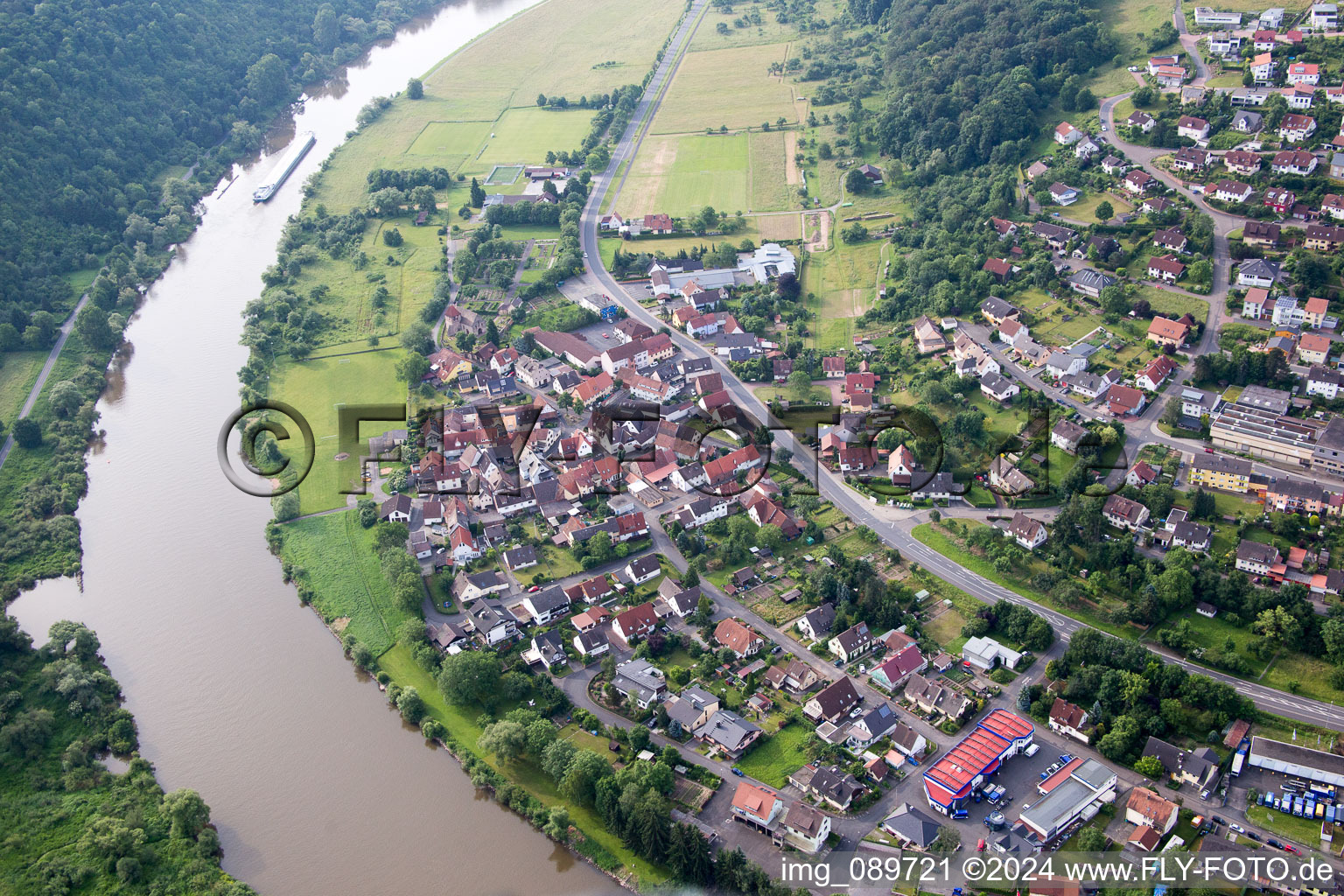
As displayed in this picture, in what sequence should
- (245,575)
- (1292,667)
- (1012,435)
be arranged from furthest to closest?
(1012,435)
(245,575)
(1292,667)

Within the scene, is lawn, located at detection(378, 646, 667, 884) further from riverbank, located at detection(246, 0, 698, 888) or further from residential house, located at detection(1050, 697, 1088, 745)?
residential house, located at detection(1050, 697, 1088, 745)

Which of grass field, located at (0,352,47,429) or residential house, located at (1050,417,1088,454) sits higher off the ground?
grass field, located at (0,352,47,429)

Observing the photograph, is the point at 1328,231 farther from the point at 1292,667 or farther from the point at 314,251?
the point at 314,251

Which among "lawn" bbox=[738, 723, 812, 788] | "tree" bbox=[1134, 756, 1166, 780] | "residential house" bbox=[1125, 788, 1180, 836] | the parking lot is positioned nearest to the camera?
"residential house" bbox=[1125, 788, 1180, 836]

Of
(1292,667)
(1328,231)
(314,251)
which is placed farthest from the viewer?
(314,251)

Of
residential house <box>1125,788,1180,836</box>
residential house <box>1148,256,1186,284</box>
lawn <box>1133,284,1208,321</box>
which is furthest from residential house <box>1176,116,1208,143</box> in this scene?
residential house <box>1125,788,1180,836</box>

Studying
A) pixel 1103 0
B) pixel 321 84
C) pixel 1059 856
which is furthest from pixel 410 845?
pixel 321 84

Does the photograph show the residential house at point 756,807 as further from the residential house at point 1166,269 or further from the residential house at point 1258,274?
the residential house at point 1258,274
